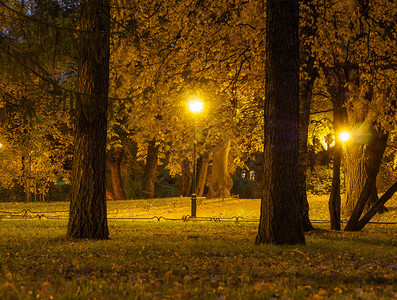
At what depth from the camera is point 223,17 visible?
14766mm

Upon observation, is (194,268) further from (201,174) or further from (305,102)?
(201,174)

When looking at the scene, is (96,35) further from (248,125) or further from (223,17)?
(248,125)

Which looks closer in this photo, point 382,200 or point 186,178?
point 382,200

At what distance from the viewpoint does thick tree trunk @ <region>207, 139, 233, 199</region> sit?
30484 mm

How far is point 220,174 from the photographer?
30.7 m

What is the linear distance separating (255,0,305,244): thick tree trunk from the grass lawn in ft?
2.05

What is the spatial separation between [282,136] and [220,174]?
21.4 m

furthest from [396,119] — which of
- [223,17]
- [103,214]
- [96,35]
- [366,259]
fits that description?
[96,35]

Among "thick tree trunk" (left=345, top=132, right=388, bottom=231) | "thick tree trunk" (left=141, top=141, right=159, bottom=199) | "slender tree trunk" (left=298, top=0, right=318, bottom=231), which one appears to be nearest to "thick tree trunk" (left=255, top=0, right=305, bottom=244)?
"slender tree trunk" (left=298, top=0, right=318, bottom=231)

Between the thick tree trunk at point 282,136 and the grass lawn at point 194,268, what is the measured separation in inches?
24.7

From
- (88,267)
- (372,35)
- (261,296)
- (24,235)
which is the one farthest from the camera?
(372,35)

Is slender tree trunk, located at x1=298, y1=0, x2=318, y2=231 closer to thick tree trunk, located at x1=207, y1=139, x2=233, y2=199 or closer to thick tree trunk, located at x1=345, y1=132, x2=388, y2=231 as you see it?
thick tree trunk, located at x1=345, y1=132, x2=388, y2=231

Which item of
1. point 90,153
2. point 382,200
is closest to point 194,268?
point 90,153

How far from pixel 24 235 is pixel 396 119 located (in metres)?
11.6
